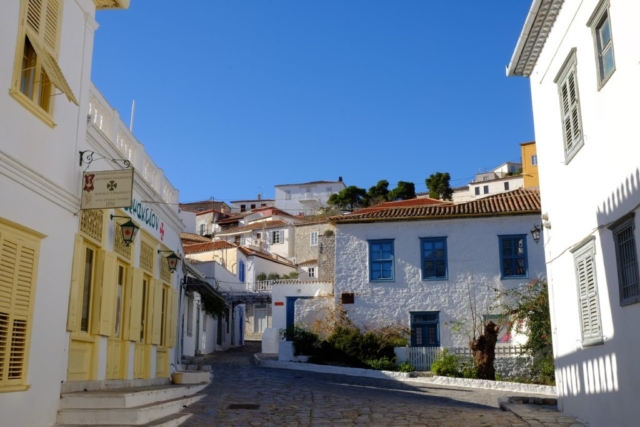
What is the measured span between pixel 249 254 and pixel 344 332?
28.3 m

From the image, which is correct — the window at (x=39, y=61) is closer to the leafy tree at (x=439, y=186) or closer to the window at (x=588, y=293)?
the window at (x=588, y=293)

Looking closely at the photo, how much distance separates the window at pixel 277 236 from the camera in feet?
221

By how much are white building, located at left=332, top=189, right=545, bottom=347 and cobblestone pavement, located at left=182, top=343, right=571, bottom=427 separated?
639 cm

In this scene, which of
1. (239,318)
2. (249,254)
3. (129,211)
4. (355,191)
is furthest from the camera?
(355,191)

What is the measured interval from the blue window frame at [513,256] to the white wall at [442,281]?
15cm

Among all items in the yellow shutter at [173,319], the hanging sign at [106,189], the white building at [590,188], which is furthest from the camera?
the yellow shutter at [173,319]

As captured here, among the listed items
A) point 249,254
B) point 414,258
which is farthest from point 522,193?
point 249,254

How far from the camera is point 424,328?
2553cm

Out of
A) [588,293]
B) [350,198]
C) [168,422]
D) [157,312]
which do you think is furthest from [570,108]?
[350,198]

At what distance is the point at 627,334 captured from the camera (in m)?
8.29

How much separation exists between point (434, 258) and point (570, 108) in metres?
15.7

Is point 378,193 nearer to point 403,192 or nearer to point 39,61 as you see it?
point 403,192

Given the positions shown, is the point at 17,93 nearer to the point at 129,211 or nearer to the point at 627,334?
the point at 129,211

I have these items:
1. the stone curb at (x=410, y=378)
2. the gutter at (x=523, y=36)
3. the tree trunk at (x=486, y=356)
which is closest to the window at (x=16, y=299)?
the gutter at (x=523, y=36)
